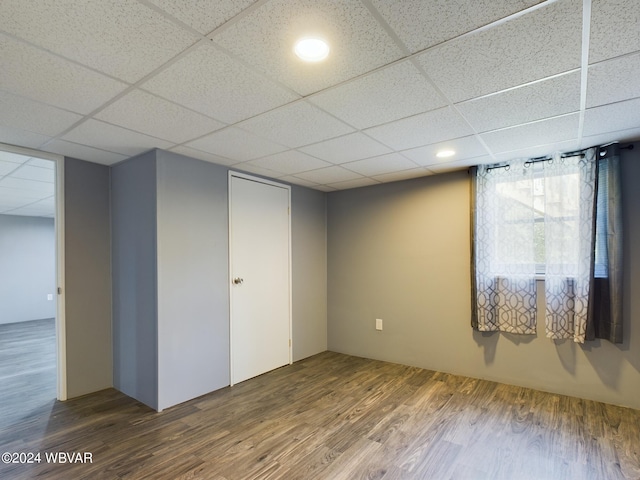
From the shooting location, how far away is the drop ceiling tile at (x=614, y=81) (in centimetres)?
163

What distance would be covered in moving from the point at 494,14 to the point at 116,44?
5.18ft

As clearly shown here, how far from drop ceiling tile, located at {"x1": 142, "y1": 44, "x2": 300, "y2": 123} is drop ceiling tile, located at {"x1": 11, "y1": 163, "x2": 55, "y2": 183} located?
8.40ft

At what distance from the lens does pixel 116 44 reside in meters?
1.45

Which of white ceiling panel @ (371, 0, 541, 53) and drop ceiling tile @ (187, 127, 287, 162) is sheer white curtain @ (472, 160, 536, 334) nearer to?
drop ceiling tile @ (187, 127, 287, 162)

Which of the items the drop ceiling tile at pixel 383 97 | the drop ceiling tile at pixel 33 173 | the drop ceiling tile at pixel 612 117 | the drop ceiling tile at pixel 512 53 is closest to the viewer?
the drop ceiling tile at pixel 512 53

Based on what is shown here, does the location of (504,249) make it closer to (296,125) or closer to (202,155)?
(296,125)

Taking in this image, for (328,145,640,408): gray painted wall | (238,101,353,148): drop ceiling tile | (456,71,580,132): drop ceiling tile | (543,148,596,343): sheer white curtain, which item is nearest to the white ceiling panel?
(456,71,580,132): drop ceiling tile

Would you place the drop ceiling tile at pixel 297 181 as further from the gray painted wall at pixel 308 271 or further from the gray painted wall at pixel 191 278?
the gray painted wall at pixel 191 278

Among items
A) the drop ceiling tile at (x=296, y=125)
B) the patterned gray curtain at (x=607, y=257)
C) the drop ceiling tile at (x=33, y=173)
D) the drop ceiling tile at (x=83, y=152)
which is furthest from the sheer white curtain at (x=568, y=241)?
the drop ceiling tile at (x=33, y=173)

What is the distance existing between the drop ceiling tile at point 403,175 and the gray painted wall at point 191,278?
5.96 ft

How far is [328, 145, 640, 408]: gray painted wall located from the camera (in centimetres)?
288

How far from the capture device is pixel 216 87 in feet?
6.03

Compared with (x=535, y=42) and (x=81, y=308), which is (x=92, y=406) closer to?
(x=81, y=308)

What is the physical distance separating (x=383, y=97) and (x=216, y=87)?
3.15 feet
